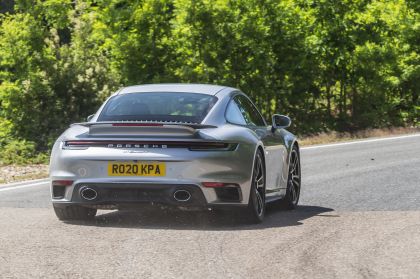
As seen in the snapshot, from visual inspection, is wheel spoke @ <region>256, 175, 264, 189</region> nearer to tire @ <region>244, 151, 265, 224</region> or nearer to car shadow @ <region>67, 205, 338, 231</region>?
tire @ <region>244, 151, 265, 224</region>

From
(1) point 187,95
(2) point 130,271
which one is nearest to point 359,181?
(1) point 187,95

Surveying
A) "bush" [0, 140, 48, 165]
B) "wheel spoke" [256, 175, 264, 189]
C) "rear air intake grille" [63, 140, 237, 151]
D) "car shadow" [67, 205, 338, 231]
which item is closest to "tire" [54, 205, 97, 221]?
"car shadow" [67, 205, 338, 231]

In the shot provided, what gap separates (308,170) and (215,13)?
14.0 metres

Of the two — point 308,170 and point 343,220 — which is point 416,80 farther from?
point 343,220

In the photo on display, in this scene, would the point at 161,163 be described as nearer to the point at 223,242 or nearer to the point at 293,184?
the point at 223,242

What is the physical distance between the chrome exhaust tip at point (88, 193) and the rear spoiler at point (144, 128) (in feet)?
1.64

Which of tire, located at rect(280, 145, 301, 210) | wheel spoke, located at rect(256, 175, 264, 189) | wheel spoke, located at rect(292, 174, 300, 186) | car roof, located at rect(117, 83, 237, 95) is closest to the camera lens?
wheel spoke, located at rect(256, 175, 264, 189)

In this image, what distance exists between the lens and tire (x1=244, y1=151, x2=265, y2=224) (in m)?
9.00

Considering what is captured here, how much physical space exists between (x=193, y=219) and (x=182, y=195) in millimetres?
862

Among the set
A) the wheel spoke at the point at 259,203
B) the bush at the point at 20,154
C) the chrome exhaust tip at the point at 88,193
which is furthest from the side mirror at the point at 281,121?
the bush at the point at 20,154

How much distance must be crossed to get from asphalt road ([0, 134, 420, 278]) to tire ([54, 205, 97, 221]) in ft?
0.46

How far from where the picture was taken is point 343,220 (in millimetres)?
9602

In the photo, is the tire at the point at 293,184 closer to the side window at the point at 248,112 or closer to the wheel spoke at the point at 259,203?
the side window at the point at 248,112

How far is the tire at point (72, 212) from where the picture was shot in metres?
9.22
